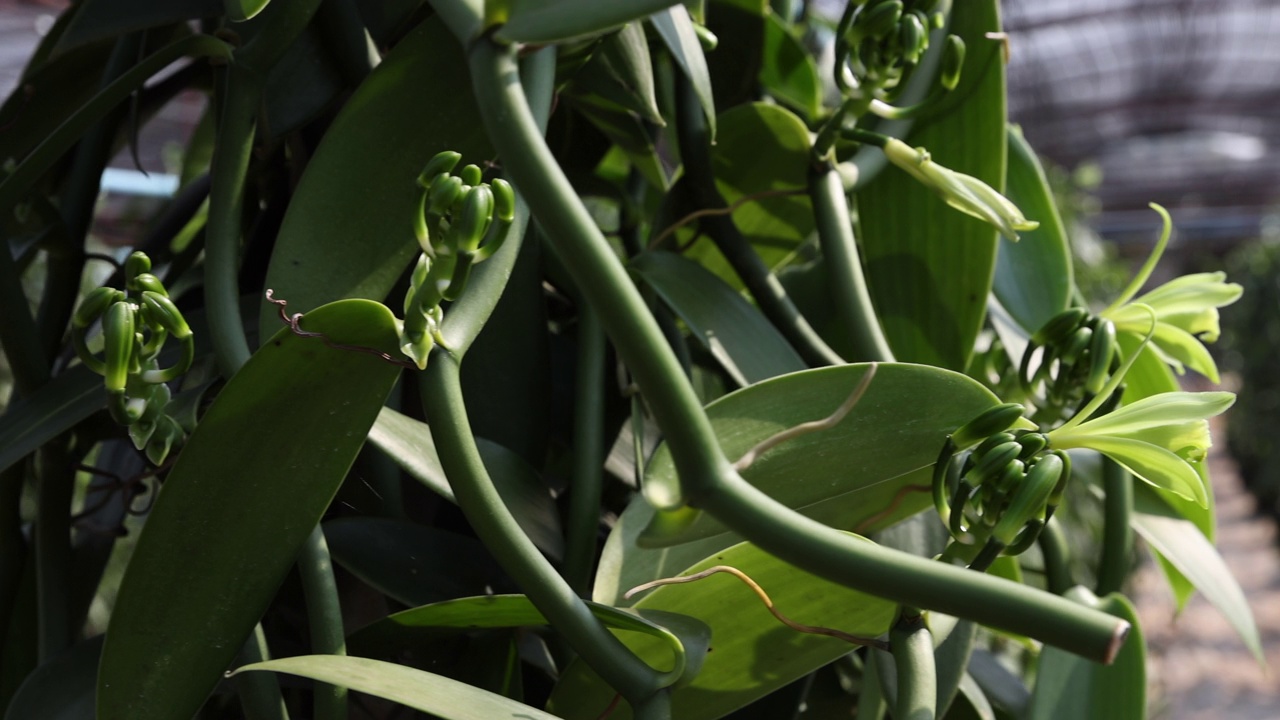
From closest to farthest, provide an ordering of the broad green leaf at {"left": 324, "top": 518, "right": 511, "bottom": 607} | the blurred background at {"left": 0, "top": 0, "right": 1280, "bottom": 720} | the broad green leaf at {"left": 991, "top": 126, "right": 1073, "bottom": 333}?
the broad green leaf at {"left": 324, "top": 518, "right": 511, "bottom": 607} < the broad green leaf at {"left": 991, "top": 126, "right": 1073, "bottom": 333} < the blurred background at {"left": 0, "top": 0, "right": 1280, "bottom": 720}

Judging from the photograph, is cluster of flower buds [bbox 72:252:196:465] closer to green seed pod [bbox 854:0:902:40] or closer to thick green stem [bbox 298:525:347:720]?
thick green stem [bbox 298:525:347:720]

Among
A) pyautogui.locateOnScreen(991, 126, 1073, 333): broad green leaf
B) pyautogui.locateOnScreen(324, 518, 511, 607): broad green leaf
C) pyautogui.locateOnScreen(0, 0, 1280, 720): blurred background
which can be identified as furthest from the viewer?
pyautogui.locateOnScreen(0, 0, 1280, 720): blurred background

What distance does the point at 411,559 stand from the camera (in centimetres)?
26

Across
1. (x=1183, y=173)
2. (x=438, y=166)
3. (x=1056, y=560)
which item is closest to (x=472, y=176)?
(x=438, y=166)

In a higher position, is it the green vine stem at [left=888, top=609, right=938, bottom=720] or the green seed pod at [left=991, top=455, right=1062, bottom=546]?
the green seed pod at [left=991, top=455, right=1062, bottom=546]

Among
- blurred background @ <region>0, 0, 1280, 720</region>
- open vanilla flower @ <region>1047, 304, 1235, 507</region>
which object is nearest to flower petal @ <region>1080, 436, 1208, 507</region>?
open vanilla flower @ <region>1047, 304, 1235, 507</region>

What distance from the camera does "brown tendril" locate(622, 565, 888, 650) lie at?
228 millimetres

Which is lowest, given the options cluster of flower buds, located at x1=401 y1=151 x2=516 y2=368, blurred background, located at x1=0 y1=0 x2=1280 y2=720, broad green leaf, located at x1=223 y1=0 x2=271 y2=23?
blurred background, located at x1=0 y1=0 x2=1280 y2=720

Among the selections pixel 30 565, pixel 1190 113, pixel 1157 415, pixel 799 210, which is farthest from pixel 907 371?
pixel 1190 113

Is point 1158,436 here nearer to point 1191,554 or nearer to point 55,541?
point 1191,554

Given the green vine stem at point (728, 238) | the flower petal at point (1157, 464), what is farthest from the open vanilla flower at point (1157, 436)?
the green vine stem at point (728, 238)

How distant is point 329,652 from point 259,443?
0.15 feet

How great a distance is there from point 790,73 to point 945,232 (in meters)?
0.08

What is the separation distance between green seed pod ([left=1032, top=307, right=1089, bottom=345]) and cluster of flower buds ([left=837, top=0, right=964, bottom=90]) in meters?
0.07
